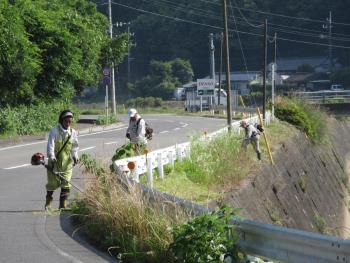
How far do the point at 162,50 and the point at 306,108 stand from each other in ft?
229

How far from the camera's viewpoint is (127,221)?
30.0 feet

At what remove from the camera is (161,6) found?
347 feet

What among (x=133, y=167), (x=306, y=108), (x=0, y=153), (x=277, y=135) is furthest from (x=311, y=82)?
(x=133, y=167)

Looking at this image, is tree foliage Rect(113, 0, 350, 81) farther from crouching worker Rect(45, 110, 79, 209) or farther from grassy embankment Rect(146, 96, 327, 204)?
crouching worker Rect(45, 110, 79, 209)

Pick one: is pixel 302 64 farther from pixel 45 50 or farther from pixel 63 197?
pixel 63 197

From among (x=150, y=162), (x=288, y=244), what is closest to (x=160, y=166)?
(x=150, y=162)

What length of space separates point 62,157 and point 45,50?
2104cm

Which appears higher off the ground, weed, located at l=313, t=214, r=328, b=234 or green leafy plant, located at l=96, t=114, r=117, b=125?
green leafy plant, located at l=96, t=114, r=117, b=125

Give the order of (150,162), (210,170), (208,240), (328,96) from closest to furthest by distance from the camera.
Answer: (208,240)
(150,162)
(210,170)
(328,96)

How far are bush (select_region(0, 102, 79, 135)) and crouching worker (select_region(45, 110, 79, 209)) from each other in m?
20.4

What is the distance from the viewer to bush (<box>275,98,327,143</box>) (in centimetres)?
3500

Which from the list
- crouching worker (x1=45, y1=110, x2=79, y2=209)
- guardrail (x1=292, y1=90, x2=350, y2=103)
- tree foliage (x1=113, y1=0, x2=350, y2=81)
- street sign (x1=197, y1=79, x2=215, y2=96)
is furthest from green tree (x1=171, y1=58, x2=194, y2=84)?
crouching worker (x1=45, y1=110, x2=79, y2=209)

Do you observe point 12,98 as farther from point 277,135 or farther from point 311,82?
point 311,82

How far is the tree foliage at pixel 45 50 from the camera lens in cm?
2881
